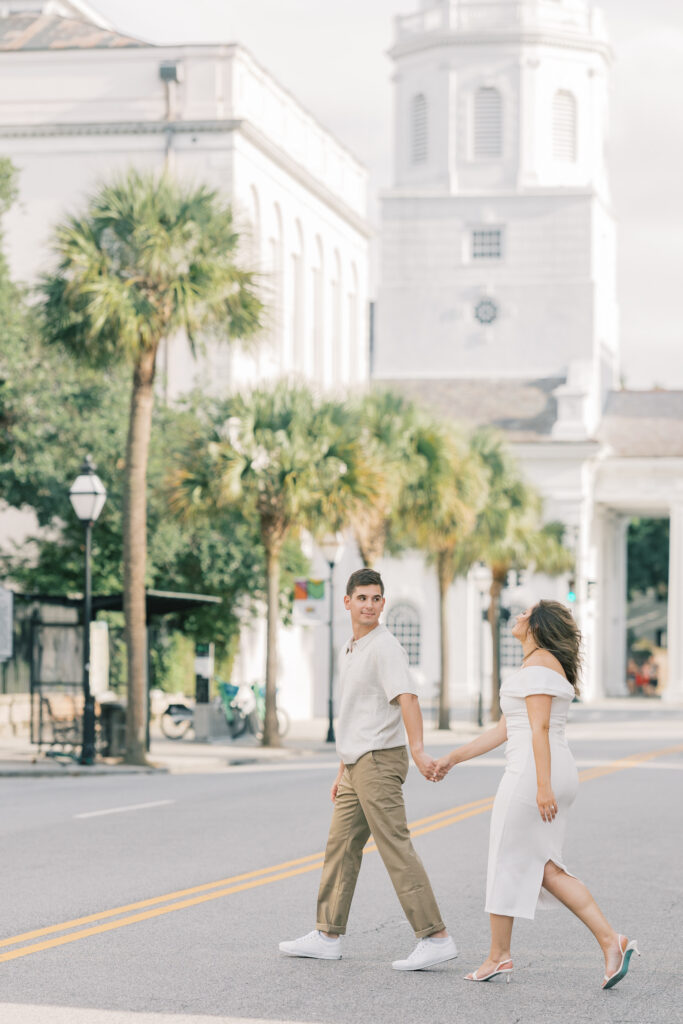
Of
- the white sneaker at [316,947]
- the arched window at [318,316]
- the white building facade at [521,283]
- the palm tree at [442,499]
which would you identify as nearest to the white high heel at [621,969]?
the white sneaker at [316,947]

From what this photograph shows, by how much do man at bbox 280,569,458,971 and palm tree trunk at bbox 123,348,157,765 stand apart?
58.8ft

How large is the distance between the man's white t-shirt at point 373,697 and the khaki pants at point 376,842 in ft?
0.24

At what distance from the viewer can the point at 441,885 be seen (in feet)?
40.1

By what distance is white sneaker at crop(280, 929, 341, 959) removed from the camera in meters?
8.98

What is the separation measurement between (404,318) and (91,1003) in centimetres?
7874

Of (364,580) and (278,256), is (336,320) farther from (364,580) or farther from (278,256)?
(364,580)

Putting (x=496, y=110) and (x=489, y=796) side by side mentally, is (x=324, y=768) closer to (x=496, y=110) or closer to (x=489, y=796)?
(x=489, y=796)

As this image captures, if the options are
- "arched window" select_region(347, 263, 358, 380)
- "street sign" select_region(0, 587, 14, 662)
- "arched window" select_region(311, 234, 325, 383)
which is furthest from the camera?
"arched window" select_region(347, 263, 358, 380)

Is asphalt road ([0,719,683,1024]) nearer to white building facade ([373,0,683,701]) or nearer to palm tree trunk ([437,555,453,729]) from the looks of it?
palm tree trunk ([437,555,453,729])

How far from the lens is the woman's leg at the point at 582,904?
8.23 meters

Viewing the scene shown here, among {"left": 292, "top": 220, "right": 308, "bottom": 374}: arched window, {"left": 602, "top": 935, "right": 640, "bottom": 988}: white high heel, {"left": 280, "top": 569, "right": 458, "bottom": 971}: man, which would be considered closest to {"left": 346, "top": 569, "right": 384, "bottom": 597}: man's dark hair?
{"left": 280, "top": 569, "right": 458, "bottom": 971}: man

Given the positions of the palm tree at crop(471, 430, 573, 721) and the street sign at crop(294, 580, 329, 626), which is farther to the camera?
the palm tree at crop(471, 430, 573, 721)

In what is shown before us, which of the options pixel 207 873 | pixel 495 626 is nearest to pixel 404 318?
pixel 495 626

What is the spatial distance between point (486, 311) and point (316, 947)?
76984 millimetres
